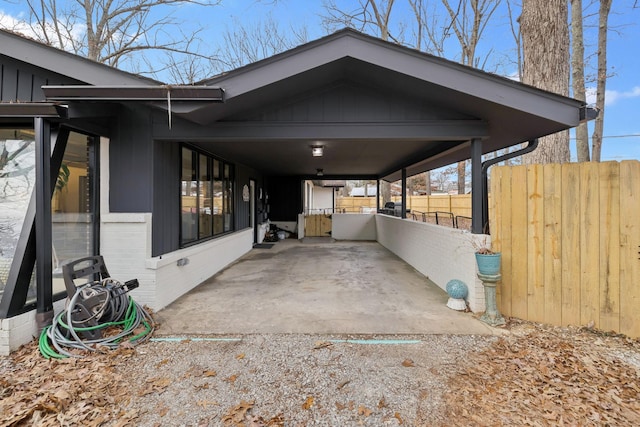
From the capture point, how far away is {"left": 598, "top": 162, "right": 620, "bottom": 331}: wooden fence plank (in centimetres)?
306

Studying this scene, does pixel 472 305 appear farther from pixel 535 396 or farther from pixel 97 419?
pixel 97 419

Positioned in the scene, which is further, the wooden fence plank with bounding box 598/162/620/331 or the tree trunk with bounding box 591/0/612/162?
the tree trunk with bounding box 591/0/612/162

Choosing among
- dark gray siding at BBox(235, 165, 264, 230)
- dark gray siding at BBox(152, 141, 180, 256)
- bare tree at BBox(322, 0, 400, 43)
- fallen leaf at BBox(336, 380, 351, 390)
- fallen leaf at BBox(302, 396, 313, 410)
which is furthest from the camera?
bare tree at BBox(322, 0, 400, 43)

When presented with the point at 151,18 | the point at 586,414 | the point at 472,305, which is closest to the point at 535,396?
the point at 586,414

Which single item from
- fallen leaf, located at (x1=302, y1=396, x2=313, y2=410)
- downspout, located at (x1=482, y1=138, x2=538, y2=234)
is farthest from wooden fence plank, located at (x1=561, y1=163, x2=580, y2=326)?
fallen leaf, located at (x1=302, y1=396, x2=313, y2=410)

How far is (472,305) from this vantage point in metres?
3.66

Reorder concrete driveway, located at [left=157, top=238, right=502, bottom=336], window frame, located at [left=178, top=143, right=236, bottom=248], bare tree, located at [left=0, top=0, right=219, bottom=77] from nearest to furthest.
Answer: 1. concrete driveway, located at [left=157, top=238, right=502, bottom=336]
2. window frame, located at [left=178, top=143, right=236, bottom=248]
3. bare tree, located at [left=0, top=0, right=219, bottom=77]

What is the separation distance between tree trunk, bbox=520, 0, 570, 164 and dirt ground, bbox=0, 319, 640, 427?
3281 millimetres

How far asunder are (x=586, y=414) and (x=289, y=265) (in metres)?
5.13

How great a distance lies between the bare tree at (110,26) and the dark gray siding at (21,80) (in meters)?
6.00

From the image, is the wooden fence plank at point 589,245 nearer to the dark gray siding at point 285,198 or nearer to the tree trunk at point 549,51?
the tree trunk at point 549,51

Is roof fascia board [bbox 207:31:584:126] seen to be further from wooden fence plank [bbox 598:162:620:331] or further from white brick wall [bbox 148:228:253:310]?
white brick wall [bbox 148:228:253:310]

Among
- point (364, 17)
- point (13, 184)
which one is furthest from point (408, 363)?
point (364, 17)

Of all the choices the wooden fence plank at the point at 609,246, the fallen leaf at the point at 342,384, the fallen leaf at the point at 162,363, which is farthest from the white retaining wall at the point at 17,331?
the wooden fence plank at the point at 609,246
